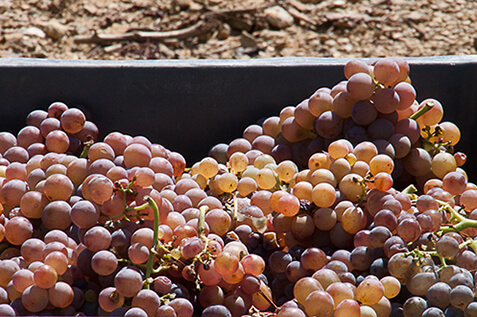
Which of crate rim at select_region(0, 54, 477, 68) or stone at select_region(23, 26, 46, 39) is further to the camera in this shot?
stone at select_region(23, 26, 46, 39)

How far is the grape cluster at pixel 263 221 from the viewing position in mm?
785

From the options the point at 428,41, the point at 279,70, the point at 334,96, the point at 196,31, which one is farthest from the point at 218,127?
the point at 428,41

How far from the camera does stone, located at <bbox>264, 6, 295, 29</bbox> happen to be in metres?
3.20

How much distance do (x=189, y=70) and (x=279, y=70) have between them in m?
0.23

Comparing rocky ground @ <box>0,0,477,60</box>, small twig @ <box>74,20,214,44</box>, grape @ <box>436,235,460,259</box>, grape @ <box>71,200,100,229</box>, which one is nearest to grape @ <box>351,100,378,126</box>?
grape @ <box>436,235,460,259</box>

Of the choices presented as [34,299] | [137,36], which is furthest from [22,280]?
[137,36]

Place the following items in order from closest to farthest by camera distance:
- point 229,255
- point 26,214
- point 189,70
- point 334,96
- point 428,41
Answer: point 229,255, point 26,214, point 334,96, point 189,70, point 428,41

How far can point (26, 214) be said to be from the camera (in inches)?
36.6

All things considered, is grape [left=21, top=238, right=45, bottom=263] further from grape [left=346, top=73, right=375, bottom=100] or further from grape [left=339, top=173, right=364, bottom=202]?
grape [left=346, top=73, right=375, bottom=100]

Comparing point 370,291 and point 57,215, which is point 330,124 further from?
point 57,215

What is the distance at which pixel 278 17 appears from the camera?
10.5ft

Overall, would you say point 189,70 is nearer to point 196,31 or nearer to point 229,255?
point 229,255

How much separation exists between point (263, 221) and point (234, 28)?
236 cm

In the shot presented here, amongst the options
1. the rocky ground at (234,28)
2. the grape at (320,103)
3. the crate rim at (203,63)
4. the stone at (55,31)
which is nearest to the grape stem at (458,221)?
the grape at (320,103)
